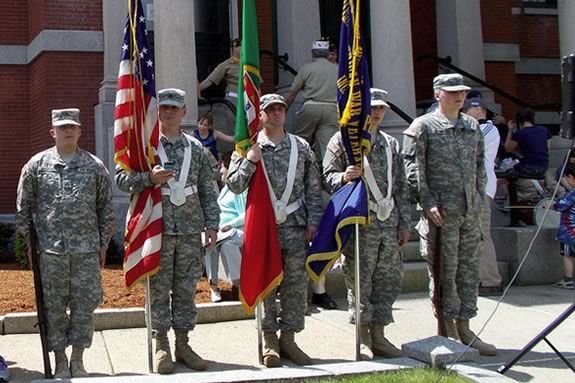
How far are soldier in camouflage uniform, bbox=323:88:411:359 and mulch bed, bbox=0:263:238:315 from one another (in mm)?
2222

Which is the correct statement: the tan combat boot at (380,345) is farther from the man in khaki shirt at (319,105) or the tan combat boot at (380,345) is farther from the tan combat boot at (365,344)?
the man in khaki shirt at (319,105)

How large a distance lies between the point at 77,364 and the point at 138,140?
169 centimetres

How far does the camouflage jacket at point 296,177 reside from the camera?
645 centimetres

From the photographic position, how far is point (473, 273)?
22.5ft

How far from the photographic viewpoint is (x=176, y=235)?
6.21 meters

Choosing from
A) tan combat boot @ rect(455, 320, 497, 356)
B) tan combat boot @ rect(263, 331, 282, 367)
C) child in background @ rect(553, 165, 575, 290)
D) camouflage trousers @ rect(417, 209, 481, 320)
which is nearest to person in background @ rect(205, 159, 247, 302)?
tan combat boot @ rect(263, 331, 282, 367)

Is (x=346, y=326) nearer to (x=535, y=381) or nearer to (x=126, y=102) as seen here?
(x=535, y=381)

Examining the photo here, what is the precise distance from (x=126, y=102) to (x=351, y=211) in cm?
190

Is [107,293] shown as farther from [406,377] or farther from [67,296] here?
[406,377]

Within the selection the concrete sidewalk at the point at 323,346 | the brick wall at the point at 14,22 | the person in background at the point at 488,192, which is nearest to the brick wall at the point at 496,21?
the person in background at the point at 488,192

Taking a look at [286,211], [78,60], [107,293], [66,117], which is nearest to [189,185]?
[286,211]

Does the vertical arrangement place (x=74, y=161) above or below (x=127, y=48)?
below

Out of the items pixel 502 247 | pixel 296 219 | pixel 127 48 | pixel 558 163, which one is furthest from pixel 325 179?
pixel 558 163

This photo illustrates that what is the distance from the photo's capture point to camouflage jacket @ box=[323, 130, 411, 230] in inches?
263
